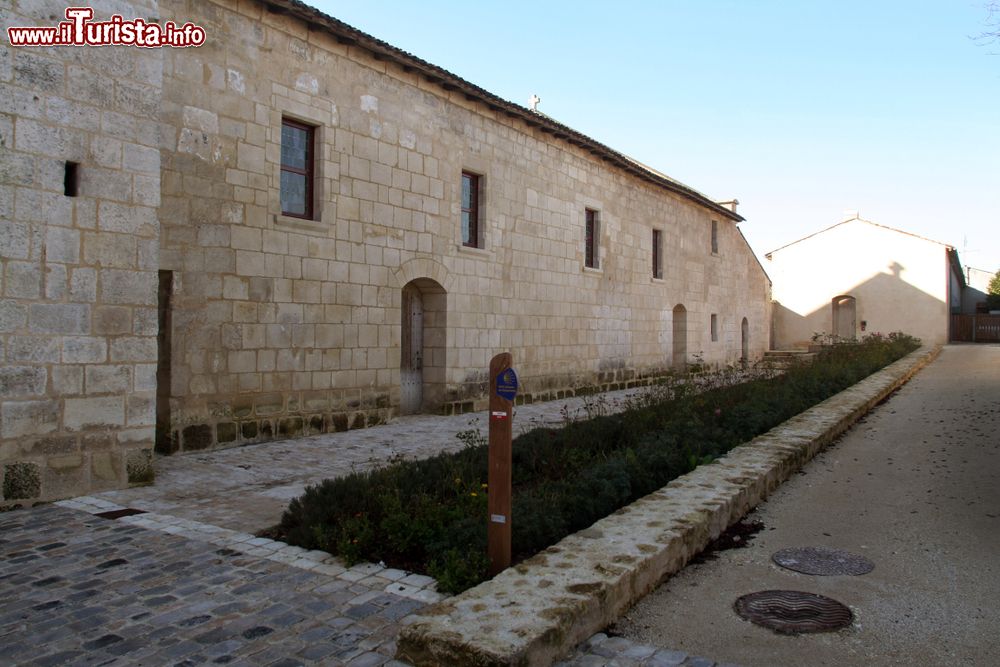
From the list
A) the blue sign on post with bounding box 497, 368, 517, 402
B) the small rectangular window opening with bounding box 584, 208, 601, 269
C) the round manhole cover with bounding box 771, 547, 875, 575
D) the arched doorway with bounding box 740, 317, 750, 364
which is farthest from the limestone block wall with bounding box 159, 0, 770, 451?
the arched doorway with bounding box 740, 317, 750, 364

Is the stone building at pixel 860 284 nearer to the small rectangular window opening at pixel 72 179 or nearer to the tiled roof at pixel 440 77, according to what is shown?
the tiled roof at pixel 440 77

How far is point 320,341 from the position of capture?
8875 millimetres

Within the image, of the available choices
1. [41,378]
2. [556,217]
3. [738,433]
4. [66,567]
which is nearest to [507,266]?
[556,217]

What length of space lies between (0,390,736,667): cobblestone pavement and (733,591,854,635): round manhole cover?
23.2 inches

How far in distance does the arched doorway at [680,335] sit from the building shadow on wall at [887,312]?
1377 cm

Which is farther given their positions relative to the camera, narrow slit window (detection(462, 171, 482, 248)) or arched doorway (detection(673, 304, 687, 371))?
arched doorway (detection(673, 304, 687, 371))

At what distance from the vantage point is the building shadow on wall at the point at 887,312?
1125 inches

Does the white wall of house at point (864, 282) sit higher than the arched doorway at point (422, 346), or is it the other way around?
the white wall of house at point (864, 282)

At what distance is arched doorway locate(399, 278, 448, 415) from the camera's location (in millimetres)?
10969

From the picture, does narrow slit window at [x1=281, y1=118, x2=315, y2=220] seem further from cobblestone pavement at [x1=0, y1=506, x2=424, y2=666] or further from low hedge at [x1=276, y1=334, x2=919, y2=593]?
cobblestone pavement at [x1=0, y1=506, x2=424, y2=666]

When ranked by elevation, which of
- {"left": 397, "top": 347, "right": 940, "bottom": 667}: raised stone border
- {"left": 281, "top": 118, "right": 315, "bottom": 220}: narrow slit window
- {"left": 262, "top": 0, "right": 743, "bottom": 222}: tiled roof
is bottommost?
{"left": 397, "top": 347, "right": 940, "bottom": 667}: raised stone border

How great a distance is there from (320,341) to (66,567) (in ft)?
17.0

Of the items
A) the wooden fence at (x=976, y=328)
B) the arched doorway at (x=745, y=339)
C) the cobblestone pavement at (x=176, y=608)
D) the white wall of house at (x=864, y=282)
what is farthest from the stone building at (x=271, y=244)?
the wooden fence at (x=976, y=328)

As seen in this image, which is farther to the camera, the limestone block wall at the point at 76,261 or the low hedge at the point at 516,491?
the limestone block wall at the point at 76,261
